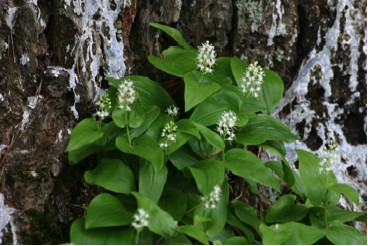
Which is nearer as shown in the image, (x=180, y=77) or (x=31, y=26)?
(x=31, y=26)

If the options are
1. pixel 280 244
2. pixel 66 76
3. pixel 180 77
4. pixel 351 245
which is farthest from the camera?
pixel 180 77

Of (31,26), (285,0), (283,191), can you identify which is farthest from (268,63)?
(31,26)

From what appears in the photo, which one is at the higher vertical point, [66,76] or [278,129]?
[66,76]

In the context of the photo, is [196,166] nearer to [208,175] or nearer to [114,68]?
[208,175]

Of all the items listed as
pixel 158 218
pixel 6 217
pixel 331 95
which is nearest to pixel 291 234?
pixel 158 218

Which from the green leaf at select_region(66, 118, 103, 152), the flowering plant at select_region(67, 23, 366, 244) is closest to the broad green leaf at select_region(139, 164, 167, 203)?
the flowering plant at select_region(67, 23, 366, 244)

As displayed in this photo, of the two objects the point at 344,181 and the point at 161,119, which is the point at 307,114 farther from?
the point at 161,119

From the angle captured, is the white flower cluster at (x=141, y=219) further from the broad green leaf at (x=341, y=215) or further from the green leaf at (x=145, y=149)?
the broad green leaf at (x=341, y=215)
